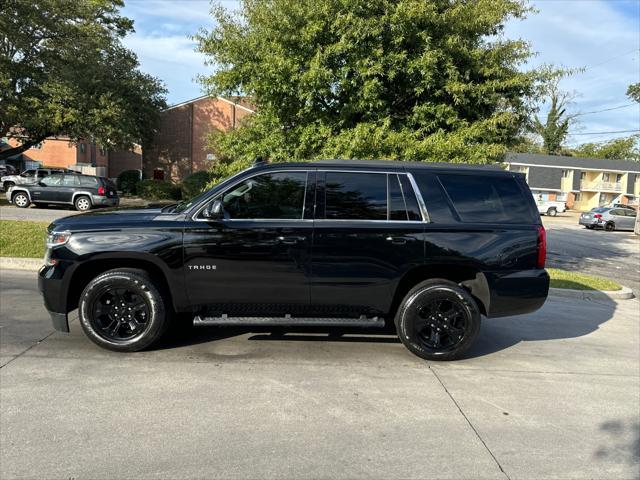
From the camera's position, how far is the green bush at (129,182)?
31392 mm

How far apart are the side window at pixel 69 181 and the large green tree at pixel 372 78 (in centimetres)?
1302


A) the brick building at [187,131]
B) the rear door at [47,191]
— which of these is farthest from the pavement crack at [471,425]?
the brick building at [187,131]

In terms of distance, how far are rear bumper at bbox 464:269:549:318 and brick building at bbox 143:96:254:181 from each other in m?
32.4

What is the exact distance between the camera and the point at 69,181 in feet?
67.7

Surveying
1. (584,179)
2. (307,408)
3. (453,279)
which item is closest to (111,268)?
(307,408)

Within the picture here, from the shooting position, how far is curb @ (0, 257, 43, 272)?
28.3ft

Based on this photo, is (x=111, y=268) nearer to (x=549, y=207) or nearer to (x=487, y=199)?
(x=487, y=199)

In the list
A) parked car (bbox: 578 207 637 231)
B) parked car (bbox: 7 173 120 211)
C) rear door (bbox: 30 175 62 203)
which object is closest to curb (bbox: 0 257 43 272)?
parked car (bbox: 7 173 120 211)

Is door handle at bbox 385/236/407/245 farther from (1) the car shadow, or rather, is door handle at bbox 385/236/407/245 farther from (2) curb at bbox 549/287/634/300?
(2) curb at bbox 549/287/634/300

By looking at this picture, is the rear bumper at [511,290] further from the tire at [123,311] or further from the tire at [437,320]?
the tire at [123,311]

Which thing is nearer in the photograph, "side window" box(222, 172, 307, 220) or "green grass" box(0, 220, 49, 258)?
"side window" box(222, 172, 307, 220)

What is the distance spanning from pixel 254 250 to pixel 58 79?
23.6 m

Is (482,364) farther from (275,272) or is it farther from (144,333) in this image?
(144,333)

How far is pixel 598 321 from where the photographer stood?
722 centimetres
